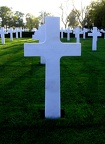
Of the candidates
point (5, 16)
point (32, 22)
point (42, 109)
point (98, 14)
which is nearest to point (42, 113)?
point (42, 109)

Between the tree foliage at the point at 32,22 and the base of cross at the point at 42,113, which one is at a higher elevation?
the tree foliage at the point at 32,22

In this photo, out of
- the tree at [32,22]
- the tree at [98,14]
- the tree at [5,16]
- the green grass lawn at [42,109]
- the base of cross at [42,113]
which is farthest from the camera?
the tree at [32,22]

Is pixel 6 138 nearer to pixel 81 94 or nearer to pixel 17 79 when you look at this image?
pixel 81 94

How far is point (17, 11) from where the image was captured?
8031 cm

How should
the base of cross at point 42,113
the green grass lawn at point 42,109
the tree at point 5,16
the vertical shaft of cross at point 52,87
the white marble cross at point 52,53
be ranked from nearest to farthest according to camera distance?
the green grass lawn at point 42,109 → the white marble cross at point 52,53 → the vertical shaft of cross at point 52,87 → the base of cross at point 42,113 → the tree at point 5,16

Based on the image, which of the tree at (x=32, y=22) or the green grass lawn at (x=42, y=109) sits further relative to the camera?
the tree at (x=32, y=22)

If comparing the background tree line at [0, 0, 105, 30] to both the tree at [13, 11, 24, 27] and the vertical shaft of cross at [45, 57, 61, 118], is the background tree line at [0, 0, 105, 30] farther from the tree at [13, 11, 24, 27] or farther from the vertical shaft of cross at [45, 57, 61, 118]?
the vertical shaft of cross at [45, 57, 61, 118]

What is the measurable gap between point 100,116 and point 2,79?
11.0 feet

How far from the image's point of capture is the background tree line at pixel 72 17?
1837 inches

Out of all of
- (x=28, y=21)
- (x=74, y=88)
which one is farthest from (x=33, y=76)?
(x=28, y=21)

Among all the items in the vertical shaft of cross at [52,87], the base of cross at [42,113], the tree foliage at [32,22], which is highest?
the tree foliage at [32,22]

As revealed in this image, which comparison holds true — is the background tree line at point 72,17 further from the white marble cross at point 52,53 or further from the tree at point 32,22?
the white marble cross at point 52,53

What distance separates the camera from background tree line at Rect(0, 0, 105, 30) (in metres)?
46.7

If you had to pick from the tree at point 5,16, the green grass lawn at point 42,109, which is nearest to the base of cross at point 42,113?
the green grass lawn at point 42,109
